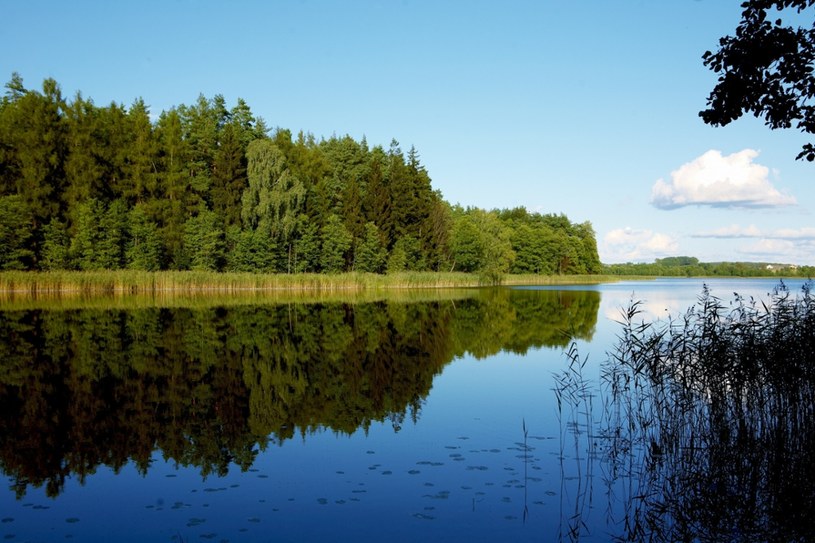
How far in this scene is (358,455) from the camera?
30.0 feet

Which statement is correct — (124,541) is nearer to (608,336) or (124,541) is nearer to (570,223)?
(608,336)

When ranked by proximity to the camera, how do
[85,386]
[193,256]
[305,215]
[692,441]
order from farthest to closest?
[305,215] → [193,256] → [85,386] → [692,441]

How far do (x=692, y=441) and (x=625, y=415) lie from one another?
8.84 feet

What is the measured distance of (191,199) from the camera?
6144 cm

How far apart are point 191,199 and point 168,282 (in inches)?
591

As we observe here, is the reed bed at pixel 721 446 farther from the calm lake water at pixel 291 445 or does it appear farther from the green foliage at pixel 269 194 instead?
the green foliage at pixel 269 194

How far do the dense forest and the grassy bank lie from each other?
3.55 meters

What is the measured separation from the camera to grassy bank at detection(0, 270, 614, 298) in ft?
147

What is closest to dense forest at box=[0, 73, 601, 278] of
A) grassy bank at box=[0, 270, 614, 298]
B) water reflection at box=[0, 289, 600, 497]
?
grassy bank at box=[0, 270, 614, 298]

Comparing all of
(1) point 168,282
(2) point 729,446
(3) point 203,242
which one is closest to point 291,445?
(2) point 729,446

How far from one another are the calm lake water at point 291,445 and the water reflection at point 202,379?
6 centimetres

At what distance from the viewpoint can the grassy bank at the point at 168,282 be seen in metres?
44.9

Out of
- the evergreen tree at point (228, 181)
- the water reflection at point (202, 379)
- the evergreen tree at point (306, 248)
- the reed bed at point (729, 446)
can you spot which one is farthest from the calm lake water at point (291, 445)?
the evergreen tree at point (228, 181)

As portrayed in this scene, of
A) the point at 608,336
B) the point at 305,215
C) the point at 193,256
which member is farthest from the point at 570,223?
the point at 608,336
